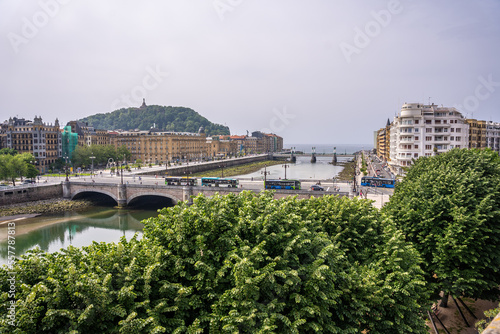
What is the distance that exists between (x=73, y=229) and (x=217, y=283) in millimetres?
43264

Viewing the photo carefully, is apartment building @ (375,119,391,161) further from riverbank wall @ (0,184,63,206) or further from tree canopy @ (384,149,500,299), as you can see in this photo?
riverbank wall @ (0,184,63,206)

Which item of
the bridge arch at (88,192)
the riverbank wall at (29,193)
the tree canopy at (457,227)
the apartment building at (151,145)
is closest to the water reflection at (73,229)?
the bridge arch at (88,192)

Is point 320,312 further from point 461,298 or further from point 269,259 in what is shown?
point 461,298

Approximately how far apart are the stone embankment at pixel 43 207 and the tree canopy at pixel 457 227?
5488 cm

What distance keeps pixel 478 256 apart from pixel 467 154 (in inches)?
408

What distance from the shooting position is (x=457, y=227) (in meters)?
18.9

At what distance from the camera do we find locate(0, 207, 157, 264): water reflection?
40.9 metres

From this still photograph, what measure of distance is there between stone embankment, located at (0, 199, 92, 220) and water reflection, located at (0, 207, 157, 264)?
8.95 ft

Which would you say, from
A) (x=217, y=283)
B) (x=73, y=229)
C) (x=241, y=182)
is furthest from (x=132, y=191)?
(x=217, y=283)

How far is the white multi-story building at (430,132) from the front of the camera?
71625 millimetres

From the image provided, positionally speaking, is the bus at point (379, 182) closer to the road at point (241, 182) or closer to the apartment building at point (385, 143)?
the road at point (241, 182)

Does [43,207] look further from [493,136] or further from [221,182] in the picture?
[493,136]

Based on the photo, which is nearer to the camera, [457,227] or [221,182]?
[457,227]

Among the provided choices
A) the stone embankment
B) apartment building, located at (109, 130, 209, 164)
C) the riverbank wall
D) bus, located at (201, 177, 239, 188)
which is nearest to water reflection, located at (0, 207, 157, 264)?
the stone embankment
